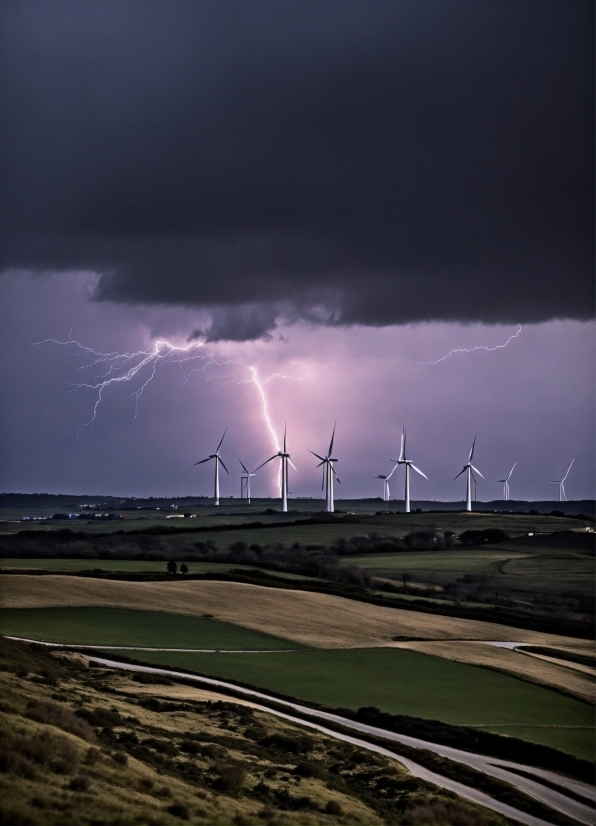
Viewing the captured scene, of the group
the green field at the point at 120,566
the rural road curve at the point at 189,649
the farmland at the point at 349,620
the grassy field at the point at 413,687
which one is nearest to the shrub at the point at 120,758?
the grassy field at the point at 413,687

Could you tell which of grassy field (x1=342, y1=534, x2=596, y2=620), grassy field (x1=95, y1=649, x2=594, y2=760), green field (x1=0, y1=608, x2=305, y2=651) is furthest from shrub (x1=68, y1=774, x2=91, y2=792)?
grassy field (x1=342, y1=534, x2=596, y2=620)

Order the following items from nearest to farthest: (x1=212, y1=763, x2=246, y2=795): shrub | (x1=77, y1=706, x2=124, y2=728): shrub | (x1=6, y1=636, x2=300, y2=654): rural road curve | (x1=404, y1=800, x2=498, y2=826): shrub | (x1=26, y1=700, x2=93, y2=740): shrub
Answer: (x1=404, y1=800, x2=498, y2=826): shrub
(x1=212, y1=763, x2=246, y2=795): shrub
(x1=26, y1=700, x2=93, y2=740): shrub
(x1=77, y1=706, x2=124, y2=728): shrub
(x1=6, y1=636, x2=300, y2=654): rural road curve

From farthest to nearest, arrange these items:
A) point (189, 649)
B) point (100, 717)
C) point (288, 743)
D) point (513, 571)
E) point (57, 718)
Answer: point (513, 571) → point (189, 649) → point (288, 743) → point (100, 717) → point (57, 718)

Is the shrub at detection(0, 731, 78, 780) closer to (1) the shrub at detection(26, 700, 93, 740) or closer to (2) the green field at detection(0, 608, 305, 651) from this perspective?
(1) the shrub at detection(26, 700, 93, 740)

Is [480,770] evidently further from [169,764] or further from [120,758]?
[120,758]

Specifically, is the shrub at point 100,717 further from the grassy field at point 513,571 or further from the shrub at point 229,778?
the grassy field at point 513,571

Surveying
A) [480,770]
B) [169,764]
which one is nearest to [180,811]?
[169,764]

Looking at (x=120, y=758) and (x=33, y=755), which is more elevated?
(x=33, y=755)
